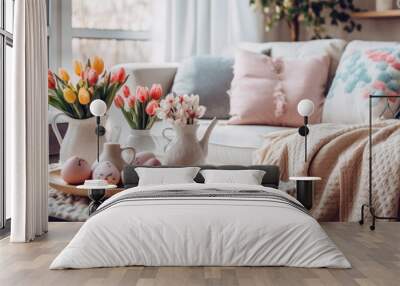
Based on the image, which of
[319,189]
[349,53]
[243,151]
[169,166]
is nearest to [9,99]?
[169,166]

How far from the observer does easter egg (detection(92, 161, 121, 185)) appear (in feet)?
14.8

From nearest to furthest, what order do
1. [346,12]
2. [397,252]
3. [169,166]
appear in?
1. [397,252]
2. [169,166]
3. [346,12]

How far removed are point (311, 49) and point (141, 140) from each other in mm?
1809

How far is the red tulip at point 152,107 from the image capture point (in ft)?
15.8

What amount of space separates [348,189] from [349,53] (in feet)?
4.68

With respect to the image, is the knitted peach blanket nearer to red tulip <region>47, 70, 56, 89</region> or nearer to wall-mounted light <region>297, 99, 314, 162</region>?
wall-mounted light <region>297, 99, 314, 162</region>

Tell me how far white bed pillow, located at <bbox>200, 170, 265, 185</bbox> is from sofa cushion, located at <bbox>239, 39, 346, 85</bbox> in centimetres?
162

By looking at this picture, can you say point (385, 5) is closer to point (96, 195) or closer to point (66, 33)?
point (66, 33)

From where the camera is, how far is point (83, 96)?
480cm

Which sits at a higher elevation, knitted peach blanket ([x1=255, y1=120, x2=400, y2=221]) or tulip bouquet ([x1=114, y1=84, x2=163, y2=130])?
tulip bouquet ([x1=114, y1=84, x2=163, y2=130])

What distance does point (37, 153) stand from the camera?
4312 millimetres

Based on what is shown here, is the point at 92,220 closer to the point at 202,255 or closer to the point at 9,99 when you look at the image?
the point at 202,255

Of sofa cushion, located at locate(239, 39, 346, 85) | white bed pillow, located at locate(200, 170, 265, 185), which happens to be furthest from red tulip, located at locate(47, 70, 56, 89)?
sofa cushion, located at locate(239, 39, 346, 85)

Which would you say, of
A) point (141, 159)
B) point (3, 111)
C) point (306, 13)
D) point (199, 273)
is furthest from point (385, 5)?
point (199, 273)
